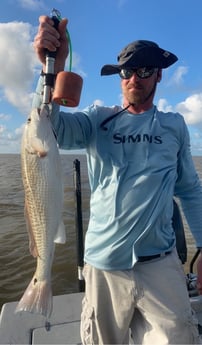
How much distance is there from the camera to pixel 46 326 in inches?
144

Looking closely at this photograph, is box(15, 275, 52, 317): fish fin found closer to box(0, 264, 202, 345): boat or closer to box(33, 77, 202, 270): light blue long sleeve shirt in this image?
box(33, 77, 202, 270): light blue long sleeve shirt

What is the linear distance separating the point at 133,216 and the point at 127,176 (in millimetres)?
296

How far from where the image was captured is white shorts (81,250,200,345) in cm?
264

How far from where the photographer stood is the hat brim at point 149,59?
2.85 m

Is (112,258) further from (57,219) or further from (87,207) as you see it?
(87,207)

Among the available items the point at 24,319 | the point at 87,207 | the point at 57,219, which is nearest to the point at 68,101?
the point at 57,219

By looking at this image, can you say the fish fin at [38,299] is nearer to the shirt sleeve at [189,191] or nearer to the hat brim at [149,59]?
the shirt sleeve at [189,191]

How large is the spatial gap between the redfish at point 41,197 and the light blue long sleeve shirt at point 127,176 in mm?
405

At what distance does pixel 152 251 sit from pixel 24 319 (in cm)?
176

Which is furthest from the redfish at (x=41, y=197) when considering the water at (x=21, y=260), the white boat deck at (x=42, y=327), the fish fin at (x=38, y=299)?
the water at (x=21, y=260)

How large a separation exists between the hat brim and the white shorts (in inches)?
58.4

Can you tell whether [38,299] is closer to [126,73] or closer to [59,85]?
[59,85]

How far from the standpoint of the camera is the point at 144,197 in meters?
2.67

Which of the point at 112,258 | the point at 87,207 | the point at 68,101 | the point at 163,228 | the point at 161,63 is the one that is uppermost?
the point at 161,63
